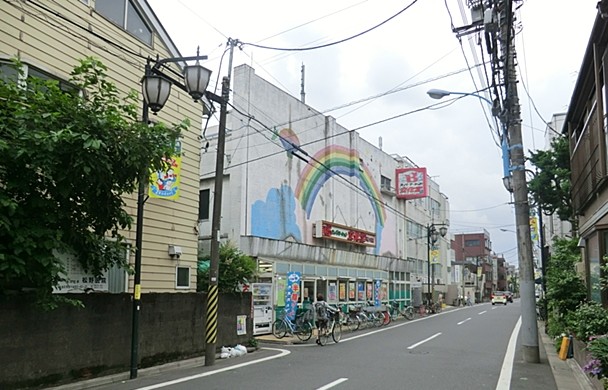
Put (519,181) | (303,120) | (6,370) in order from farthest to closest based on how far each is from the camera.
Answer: (303,120), (519,181), (6,370)

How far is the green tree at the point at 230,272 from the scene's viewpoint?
16703mm

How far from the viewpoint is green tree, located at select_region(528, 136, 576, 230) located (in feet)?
63.7

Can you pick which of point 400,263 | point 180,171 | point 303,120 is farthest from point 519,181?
point 400,263

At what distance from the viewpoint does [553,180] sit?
65.8ft

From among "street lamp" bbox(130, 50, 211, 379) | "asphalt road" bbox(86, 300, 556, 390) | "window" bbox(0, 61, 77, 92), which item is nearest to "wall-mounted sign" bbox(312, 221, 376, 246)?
"asphalt road" bbox(86, 300, 556, 390)

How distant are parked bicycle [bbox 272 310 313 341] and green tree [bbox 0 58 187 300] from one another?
11.2m

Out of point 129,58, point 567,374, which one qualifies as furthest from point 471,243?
point 129,58

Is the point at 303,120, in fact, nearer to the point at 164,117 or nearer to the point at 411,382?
the point at 164,117

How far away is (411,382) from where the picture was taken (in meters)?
10.5

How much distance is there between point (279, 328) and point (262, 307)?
1069 mm

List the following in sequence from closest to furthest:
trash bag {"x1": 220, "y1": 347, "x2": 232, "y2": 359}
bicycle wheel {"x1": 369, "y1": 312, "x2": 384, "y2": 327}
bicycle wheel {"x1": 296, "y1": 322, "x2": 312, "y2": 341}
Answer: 1. trash bag {"x1": 220, "y1": 347, "x2": 232, "y2": 359}
2. bicycle wheel {"x1": 296, "y1": 322, "x2": 312, "y2": 341}
3. bicycle wheel {"x1": 369, "y1": 312, "x2": 384, "y2": 327}

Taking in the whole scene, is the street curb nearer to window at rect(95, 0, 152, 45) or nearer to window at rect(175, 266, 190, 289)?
window at rect(175, 266, 190, 289)

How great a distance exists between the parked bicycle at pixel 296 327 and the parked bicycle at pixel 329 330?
1.00 m

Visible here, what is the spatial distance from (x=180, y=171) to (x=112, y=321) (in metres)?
5.68
